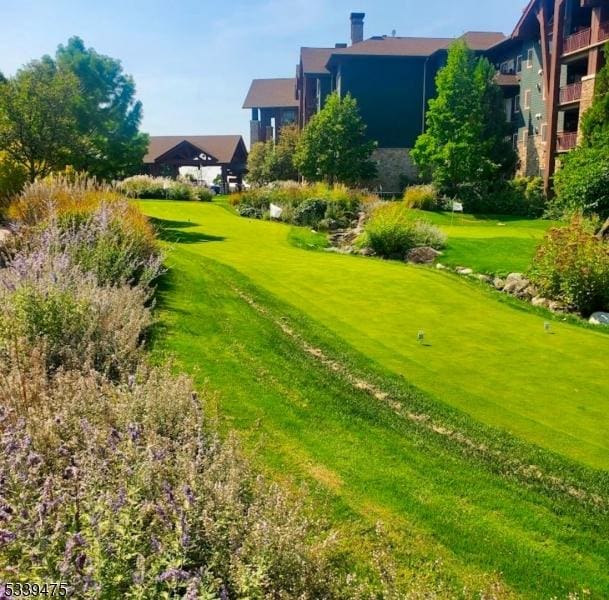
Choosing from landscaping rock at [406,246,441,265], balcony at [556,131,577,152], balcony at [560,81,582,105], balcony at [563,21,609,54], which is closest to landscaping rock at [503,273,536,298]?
landscaping rock at [406,246,441,265]

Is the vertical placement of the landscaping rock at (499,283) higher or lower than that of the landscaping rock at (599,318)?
higher

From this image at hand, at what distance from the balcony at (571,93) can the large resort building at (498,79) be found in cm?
5

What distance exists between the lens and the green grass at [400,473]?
3.51 metres

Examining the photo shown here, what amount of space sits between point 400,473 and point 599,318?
8309 millimetres

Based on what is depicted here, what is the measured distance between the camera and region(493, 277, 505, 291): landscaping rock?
1395 cm

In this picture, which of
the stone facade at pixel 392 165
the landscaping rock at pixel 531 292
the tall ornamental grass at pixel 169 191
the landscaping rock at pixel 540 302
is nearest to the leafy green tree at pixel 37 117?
the landscaping rock at pixel 531 292

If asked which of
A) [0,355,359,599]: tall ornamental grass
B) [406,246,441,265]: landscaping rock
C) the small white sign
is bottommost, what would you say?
[0,355,359,599]: tall ornamental grass

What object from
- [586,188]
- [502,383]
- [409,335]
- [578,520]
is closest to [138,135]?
[586,188]

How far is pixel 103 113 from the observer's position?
2377 cm

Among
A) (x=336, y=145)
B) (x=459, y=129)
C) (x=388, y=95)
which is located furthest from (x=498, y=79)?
(x=336, y=145)

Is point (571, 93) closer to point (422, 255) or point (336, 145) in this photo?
point (336, 145)

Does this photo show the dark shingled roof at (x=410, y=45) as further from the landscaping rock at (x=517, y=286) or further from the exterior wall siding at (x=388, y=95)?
the landscaping rock at (x=517, y=286)

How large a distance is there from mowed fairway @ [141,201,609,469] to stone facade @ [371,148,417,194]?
106 ft

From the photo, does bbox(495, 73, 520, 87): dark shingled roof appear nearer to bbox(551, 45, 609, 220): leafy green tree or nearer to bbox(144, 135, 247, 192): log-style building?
bbox(551, 45, 609, 220): leafy green tree
